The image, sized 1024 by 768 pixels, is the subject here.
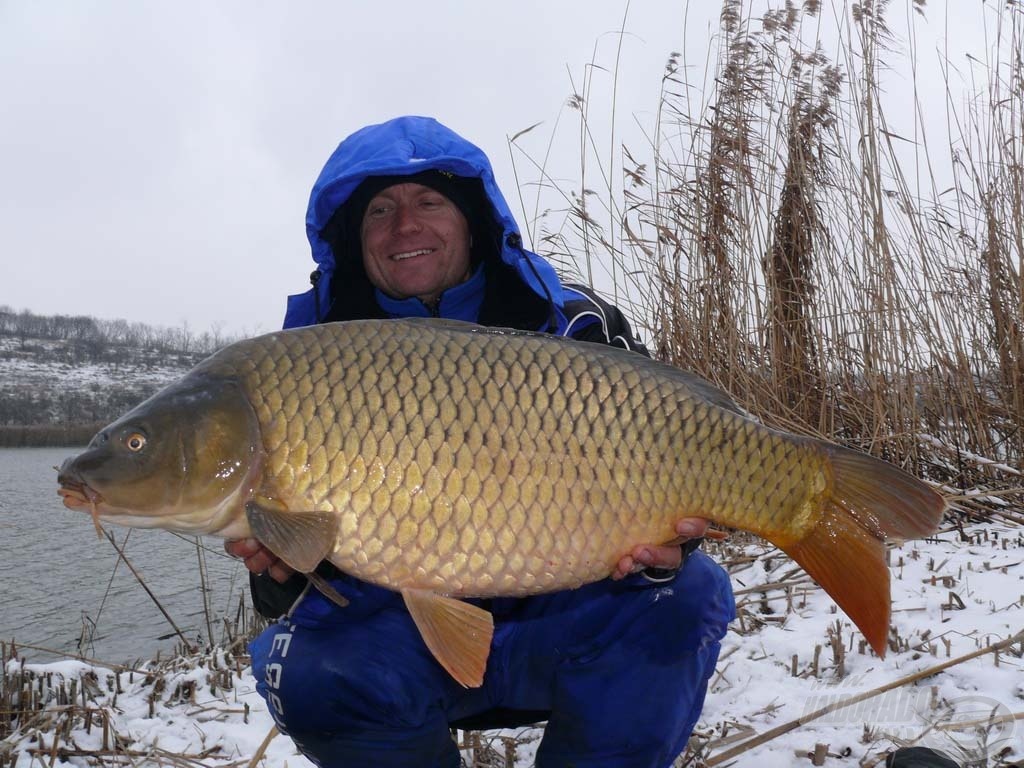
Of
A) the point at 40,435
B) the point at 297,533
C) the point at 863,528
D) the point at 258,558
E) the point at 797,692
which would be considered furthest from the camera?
the point at 40,435

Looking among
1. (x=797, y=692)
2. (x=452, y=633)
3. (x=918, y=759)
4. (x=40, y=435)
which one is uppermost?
(x=452, y=633)

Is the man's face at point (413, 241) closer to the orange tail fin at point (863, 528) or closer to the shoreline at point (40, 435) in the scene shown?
the orange tail fin at point (863, 528)

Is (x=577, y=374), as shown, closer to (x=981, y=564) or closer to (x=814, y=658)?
(x=814, y=658)

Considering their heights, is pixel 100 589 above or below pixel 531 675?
below

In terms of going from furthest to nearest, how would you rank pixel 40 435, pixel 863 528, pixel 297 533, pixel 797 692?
pixel 40 435 → pixel 797 692 → pixel 863 528 → pixel 297 533

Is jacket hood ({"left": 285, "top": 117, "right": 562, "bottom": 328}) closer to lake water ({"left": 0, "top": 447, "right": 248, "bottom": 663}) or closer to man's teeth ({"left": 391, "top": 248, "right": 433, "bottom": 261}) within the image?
man's teeth ({"left": 391, "top": 248, "right": 433, "bottom": 261})

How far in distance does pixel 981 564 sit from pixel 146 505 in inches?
99.1

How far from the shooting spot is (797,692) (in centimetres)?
192

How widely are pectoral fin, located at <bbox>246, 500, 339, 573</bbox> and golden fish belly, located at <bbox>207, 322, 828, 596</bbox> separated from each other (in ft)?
0.07

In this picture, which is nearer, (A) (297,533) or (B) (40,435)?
(A) (297,533)

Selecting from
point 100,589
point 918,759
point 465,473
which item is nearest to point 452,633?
point 465,473

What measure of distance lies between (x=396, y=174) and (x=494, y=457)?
0.94 m

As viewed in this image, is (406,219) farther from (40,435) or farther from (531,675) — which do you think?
(40,435)

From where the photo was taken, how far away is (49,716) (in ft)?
7.24
